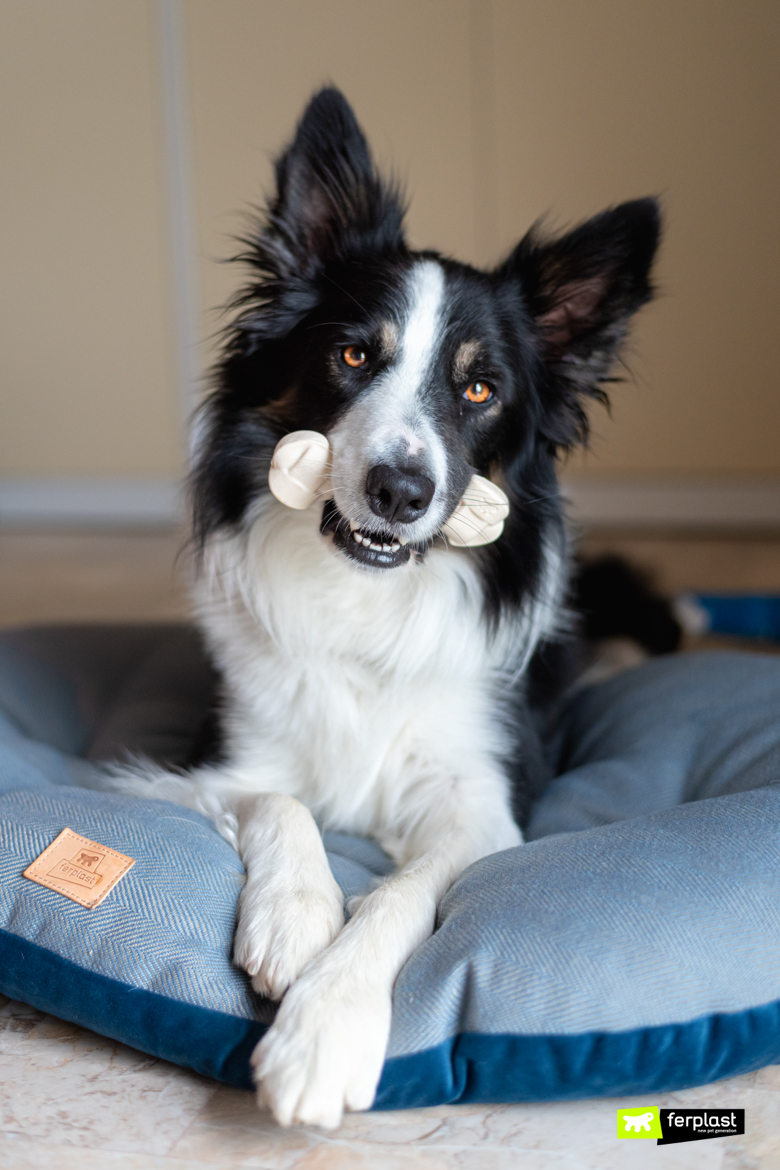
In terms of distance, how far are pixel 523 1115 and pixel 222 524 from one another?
55.5 inches

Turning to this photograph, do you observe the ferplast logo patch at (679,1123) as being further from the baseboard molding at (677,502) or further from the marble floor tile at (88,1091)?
the baseboard molding at (677,502)

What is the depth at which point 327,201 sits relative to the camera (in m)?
2.41

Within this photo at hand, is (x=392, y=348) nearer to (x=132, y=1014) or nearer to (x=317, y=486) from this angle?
(x=317, y=486)

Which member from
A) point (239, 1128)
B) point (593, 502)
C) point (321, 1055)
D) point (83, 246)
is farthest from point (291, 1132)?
point (83, 246)

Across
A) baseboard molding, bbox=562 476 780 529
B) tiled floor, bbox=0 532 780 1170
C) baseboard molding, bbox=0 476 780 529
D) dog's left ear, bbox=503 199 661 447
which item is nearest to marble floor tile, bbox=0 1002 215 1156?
tiled floor, bbox=0 532 780 1170

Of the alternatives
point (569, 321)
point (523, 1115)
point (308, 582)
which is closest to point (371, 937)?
point (523, 1115)

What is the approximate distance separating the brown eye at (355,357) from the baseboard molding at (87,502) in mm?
5693

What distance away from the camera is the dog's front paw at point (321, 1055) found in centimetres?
141

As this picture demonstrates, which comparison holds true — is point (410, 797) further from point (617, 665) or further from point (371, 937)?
point (617, 665)

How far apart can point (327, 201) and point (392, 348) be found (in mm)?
494

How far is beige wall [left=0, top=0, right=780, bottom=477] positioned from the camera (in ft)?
21.3

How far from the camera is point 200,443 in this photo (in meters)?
2.47

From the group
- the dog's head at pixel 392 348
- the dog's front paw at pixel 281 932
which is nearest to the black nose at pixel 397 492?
the dog's head at pixel 392 348

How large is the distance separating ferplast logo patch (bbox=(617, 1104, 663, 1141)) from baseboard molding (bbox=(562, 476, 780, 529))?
5.47 meters
